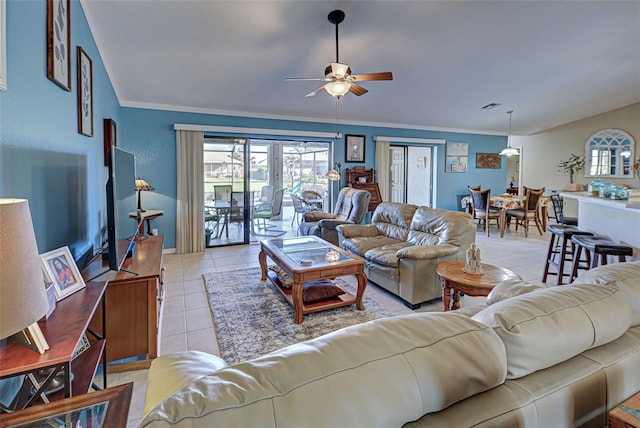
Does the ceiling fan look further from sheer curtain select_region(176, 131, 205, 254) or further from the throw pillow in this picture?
sheer curtain select_region(176, 131, 205, 254)

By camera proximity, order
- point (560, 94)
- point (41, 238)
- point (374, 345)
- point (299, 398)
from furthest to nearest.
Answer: point (560, 94) < point (41, 238) < point (374, 345) < point (299, 398)

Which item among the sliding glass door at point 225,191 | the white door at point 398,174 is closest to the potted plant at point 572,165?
the white door at point 398,174

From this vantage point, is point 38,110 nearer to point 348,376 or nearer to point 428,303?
point 348,376

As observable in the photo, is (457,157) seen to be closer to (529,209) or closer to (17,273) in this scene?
(529,209)

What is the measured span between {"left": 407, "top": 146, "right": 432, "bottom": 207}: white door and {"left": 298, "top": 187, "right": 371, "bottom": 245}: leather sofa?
327cm

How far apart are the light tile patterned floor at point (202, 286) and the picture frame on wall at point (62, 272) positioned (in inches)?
30.1

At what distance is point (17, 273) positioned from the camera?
0.86 metres

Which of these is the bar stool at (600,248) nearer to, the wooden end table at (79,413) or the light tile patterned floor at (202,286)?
the light tile patterned floor at (202,286)

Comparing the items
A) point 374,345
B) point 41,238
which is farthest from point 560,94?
point 41,238

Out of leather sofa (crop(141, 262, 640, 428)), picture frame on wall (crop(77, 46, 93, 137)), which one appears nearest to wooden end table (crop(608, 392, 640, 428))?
leather sofa (crop(141, 262, 640, 428))

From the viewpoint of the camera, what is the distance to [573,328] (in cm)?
89

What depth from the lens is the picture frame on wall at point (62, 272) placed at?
1554mm

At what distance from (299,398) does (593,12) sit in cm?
489

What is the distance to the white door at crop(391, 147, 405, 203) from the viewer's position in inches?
335
